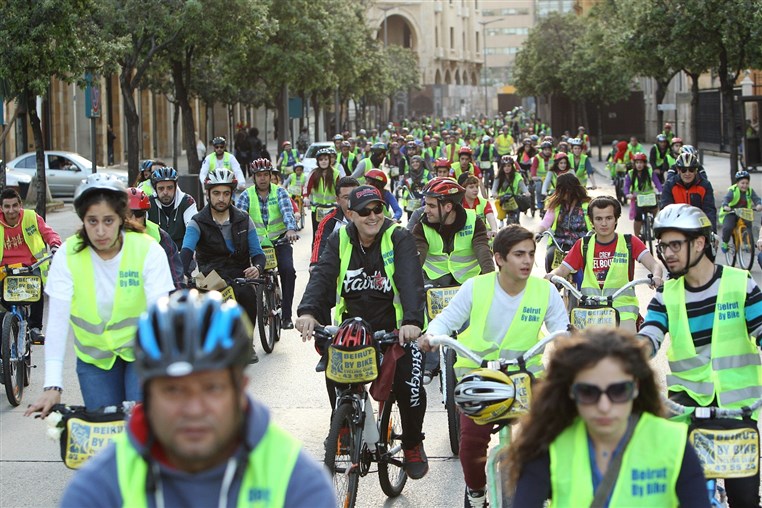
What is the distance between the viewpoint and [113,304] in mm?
5691

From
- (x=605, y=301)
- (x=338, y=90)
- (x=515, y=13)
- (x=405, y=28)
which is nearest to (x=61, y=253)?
(x=605, y=301)

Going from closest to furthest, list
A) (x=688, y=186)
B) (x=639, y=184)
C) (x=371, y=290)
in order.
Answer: (x=371, y=290) < (x=688, y=186) < (x=639, y=184)

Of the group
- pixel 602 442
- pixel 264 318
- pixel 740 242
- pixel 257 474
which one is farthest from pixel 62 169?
pixel 257 474

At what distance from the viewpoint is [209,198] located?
11.0 m

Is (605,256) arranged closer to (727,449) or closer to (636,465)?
(727,449)

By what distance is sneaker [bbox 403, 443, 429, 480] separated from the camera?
720 centimetres

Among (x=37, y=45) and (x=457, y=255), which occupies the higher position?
(x=37, y=45)

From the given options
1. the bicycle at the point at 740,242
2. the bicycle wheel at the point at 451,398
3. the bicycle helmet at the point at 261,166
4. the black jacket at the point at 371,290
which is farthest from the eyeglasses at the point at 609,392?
the bicycle at the point at 740,242

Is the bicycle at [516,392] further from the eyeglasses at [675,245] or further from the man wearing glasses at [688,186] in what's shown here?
the man wearing glasses at [688,186]

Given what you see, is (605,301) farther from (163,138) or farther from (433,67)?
(433,67)

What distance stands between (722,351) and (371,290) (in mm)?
2236

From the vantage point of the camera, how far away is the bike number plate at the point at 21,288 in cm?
1058

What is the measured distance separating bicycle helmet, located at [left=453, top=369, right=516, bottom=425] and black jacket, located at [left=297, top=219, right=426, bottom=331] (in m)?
1.81

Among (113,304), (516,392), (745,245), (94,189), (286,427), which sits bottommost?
(286,427)
